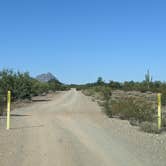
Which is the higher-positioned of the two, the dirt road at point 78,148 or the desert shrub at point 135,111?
the desert shrub at point 135,111

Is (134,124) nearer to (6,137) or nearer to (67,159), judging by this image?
(6,137)

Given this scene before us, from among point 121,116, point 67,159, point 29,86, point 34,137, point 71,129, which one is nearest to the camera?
point 67,159

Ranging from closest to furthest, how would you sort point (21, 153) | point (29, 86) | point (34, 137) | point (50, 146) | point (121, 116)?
point (21, 153) < point (50, 146) < point (34, 137) < point (121, 116) < point (29, 86)

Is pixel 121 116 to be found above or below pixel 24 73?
below

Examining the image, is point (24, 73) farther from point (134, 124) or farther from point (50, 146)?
point (50, 146)

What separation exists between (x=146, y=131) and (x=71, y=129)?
3.30m

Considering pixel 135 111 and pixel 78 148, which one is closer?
pixel 78 148

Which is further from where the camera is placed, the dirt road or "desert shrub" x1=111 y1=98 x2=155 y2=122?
"desert shrub" x1=111 y1=98 x2=155 y2=122

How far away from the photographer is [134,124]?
21.9 meters

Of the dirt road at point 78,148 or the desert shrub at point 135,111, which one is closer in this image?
the dirt road at point 78,148

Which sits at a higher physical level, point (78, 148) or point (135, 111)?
point (135, 111)

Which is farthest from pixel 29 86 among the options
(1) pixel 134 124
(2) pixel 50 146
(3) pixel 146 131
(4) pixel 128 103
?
(2) pixel 50 146

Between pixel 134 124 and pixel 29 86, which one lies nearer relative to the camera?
pixel 134 124

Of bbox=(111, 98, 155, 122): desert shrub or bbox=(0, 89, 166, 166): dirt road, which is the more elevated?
bbox=(111, 98, 155, 122): desert shrub
